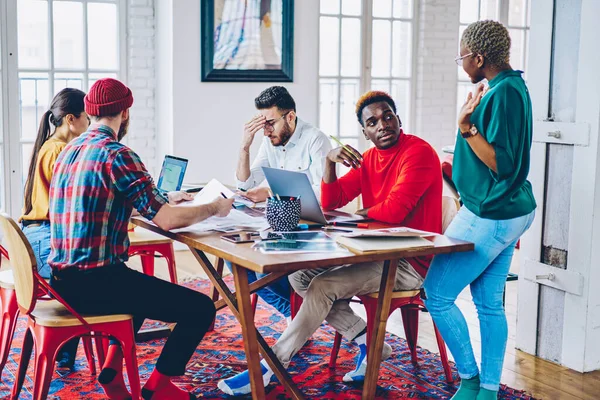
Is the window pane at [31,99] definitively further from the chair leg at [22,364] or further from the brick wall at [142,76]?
the chair leg at [22,364]

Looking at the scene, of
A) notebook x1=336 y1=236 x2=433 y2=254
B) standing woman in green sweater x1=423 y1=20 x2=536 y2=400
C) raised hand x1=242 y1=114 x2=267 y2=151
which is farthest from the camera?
raised hand x1=242 y1=114 x2=267 y2=151

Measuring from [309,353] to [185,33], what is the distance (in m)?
3.02

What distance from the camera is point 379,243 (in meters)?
2.65

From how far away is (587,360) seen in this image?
3.49 meters

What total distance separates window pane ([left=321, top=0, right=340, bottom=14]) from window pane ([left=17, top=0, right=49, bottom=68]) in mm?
2243

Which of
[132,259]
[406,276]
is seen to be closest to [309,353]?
[406,276]

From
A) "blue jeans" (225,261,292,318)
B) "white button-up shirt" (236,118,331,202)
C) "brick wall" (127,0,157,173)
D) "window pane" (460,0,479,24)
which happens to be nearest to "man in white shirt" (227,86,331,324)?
"white button-up shirt" (236,118,331,202)

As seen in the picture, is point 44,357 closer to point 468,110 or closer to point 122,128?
point 122,128

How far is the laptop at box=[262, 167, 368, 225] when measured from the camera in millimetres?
3047

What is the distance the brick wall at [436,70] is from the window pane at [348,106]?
63 cm

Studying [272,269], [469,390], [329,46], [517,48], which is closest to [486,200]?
[469,390]

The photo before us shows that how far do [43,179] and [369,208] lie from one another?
4.53ft

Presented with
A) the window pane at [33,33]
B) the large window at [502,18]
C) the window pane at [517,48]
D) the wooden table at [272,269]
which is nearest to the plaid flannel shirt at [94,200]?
the wooden table at [272,269]

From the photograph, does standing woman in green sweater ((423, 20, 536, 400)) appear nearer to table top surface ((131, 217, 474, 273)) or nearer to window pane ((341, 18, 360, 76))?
table top surface ((131, 217, 474, 273))
